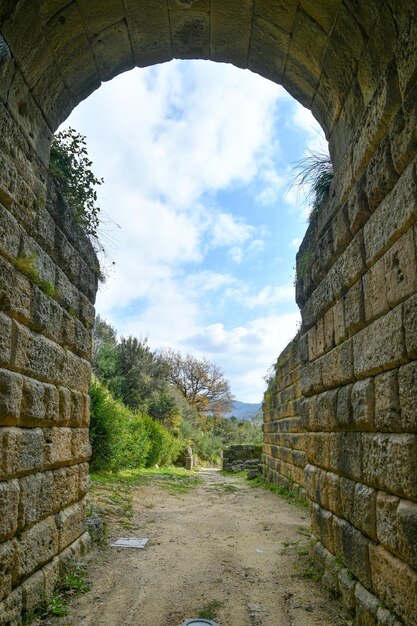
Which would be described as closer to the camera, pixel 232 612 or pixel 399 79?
pixel 399 79

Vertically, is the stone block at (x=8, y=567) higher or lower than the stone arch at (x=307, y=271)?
lower

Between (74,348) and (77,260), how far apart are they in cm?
85

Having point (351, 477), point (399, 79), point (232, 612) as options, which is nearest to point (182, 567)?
point (232, 612)

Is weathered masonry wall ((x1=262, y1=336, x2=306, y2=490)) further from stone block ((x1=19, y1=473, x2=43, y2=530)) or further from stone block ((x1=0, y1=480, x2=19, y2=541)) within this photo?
stone block ((x1=0, y1=480, x2=19, y2=541))

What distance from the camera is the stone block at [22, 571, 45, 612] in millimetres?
3046

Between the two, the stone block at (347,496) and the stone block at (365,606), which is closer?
the stone block at (365,606)

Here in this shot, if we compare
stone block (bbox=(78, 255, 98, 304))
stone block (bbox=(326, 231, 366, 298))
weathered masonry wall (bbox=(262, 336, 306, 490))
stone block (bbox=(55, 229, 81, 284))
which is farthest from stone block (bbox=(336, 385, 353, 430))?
weathered masonry wall (bbox=(262, 336, 306, 490))

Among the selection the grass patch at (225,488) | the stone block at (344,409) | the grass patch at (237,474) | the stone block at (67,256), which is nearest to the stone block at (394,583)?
the stone block at (344,409)

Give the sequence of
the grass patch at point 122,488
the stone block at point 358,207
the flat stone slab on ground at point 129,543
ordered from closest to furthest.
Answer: the stone block at point 358,207, the flat stone slab on ground at point 129,543, the grass patch at point 122,488

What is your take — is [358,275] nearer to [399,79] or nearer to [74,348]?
[399,79]

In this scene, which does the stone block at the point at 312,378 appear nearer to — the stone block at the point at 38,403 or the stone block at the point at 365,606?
the stone block at the point at 365,606

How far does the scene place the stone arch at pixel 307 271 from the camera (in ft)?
8.45

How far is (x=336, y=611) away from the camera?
333cm

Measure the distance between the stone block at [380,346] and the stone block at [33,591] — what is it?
8.62ft
